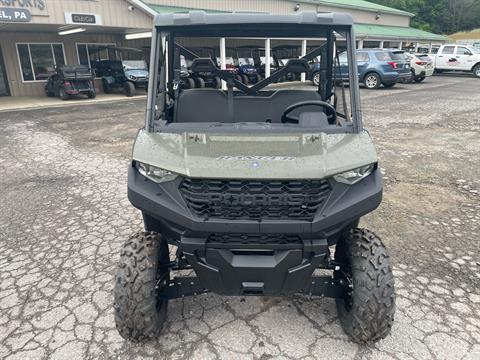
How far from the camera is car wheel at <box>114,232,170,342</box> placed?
2.42 m

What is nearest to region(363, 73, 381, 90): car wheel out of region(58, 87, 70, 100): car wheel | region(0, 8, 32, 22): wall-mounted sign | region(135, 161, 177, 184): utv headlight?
region(58, 87, 70, 100): car wheel

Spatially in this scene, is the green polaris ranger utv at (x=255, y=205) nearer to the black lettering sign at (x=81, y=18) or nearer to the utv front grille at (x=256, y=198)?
the utv front grille at (x=256, y=198)

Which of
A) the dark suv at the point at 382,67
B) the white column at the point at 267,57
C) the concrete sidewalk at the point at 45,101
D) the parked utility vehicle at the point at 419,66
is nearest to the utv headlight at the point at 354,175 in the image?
the concrete sidewalk at the point at 45,101

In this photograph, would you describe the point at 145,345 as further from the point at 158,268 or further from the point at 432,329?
the point at 432,329

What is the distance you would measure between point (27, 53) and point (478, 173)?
710 inches

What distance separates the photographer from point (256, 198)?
2133 mm

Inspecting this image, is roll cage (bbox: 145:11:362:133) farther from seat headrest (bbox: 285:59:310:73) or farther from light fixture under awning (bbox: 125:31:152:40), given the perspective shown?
light fixture under awning (bbox: 125:31:152:40)

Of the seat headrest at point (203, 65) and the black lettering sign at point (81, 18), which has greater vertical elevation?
the black lettering sign at point (81, 18)

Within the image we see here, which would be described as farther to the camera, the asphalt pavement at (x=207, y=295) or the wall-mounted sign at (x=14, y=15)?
the wall-mounted sign at (x=14, y=15)

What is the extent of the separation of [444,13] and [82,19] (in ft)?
214

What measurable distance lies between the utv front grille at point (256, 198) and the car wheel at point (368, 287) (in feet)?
1.78

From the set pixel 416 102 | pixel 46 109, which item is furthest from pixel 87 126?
pixel 416 102

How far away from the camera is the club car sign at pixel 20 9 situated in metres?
12.7

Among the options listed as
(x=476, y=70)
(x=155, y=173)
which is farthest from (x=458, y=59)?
(x=155, y=173)
